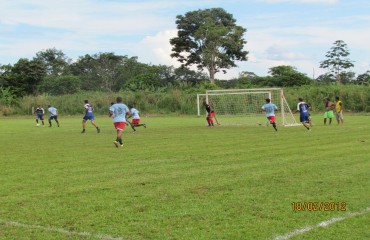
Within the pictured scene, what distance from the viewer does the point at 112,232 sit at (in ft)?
19.1

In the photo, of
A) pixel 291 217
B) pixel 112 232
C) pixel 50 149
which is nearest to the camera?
pixel 112 232

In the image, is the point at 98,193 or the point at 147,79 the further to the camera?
the point at 147,79

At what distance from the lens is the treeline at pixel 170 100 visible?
4853 centimetres

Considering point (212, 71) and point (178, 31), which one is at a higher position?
point (178, 31)

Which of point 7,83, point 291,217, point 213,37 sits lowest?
point 291,217

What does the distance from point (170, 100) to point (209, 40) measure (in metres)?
13.8

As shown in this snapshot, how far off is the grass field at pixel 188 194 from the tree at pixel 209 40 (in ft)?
168

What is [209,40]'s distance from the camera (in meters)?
64.6

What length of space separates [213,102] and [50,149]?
73.9ft

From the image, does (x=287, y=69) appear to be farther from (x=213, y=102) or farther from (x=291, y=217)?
(x=291, y=217)

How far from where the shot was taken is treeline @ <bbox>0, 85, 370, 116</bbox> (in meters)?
48.5

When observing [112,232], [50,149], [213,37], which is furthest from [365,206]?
[213,37]
